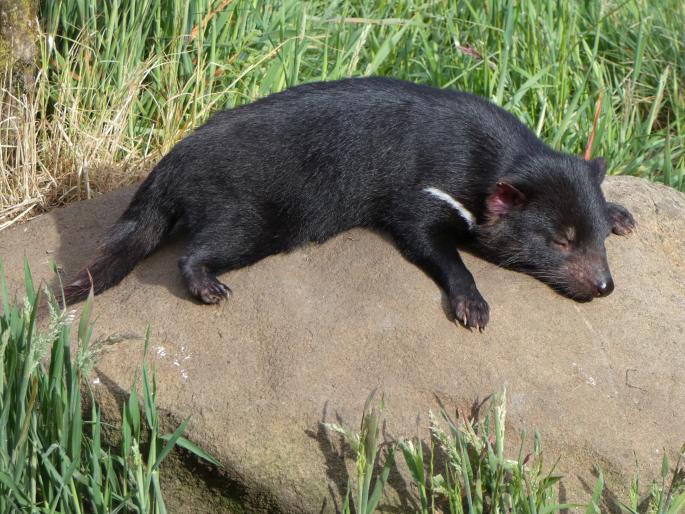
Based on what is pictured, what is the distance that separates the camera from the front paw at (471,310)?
3574mm

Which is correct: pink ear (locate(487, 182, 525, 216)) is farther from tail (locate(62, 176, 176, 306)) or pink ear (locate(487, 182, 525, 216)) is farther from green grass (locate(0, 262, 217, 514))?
green grass (locate(0, 262, 217, 514))

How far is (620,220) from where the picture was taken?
13.7ft

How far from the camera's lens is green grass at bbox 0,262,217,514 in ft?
9.43

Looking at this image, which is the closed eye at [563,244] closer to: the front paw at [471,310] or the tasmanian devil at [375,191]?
the tasmanian devil at [375,191]

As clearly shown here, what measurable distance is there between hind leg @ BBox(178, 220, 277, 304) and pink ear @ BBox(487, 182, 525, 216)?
924mm

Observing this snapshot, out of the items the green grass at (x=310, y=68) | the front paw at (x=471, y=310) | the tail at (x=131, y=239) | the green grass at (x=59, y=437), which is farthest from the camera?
the green grass at (x=310, y=68)

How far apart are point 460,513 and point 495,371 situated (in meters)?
0.64

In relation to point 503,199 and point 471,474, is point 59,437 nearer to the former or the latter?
point 471,474

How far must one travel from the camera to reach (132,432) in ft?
10.4

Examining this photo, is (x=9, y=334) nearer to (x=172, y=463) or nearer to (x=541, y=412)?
(x=172, y=463)

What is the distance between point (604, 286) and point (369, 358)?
3.33ft

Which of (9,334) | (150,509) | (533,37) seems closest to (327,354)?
(150,509)

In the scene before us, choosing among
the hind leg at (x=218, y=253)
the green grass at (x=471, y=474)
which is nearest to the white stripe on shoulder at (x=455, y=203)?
the hind leg at (x=218, y=253)

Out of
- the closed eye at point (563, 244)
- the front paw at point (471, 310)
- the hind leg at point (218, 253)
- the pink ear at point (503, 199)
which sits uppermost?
the pink ear at point (503, 199)
